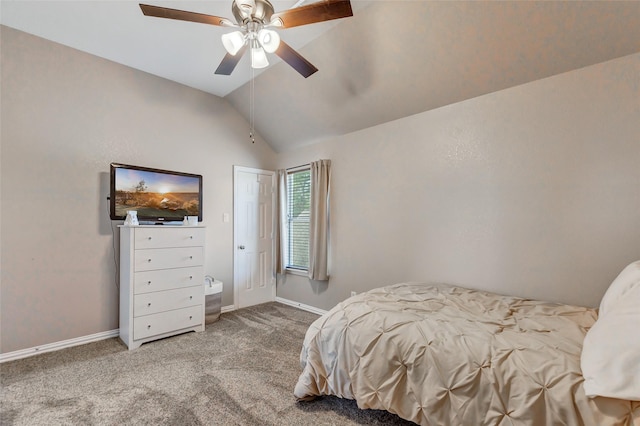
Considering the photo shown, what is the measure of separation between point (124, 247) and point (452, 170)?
3.33 m

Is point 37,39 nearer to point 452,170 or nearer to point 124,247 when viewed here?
point 124,247

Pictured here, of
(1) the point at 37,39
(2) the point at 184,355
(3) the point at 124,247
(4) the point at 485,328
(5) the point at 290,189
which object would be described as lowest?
(2) the point at 184,355

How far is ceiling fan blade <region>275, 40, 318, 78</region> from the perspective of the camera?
1.96 meters

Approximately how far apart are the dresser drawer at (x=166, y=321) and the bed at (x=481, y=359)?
1741mm

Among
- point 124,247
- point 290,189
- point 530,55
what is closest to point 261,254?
point 290,189

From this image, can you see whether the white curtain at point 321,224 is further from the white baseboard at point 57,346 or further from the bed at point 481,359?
the white baseboard at point 57,346

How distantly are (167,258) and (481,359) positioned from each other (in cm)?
286

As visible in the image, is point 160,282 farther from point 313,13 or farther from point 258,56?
point 313,13

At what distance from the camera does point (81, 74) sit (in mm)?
2865

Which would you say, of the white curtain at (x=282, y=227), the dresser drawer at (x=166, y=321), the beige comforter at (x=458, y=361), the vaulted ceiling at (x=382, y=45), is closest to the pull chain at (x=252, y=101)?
the vaulted ceiling at (x=382, y=45)

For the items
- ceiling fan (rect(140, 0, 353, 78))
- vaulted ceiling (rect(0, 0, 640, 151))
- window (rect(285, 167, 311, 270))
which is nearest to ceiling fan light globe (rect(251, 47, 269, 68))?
ceiling fan (rect(140, 0, 353, 78))

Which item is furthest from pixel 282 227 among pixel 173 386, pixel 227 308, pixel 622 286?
pixel 622 286

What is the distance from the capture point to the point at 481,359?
51.7 inches

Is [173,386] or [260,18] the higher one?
[260,18]
